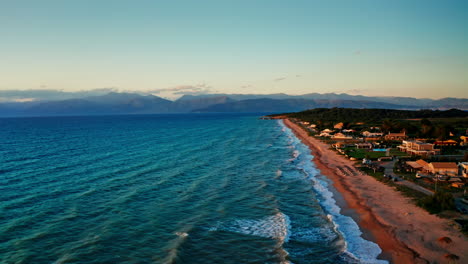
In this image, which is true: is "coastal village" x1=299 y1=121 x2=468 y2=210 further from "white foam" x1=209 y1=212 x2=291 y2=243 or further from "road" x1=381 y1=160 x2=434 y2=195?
"white foam" x1=209 y1=212 x2=291 y2=243

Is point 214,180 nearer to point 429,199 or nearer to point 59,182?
point 59,182

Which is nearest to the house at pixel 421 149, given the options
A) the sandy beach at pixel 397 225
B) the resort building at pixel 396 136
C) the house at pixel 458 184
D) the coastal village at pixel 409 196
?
the coastal village at pixel 409 196

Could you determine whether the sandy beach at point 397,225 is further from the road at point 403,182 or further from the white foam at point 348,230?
the road at point 403,182

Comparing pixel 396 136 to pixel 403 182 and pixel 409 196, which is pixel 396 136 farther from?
pixel 409 196

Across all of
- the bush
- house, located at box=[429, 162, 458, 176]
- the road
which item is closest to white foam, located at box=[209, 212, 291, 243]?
the bush

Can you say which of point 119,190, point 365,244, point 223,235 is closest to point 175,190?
point 119,190

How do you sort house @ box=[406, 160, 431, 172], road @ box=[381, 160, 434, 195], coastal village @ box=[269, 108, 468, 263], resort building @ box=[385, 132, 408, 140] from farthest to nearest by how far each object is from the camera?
resort building @ box=[385, 132, 408, 140], house @ box=[406, 160, 431, 172], road @ box=[381, 160, 434, 195], coastal village @ box=[269, 108, 468, 263]

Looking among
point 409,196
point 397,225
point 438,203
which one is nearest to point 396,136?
point 409,196

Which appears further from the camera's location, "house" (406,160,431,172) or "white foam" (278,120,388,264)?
"house" (406,160,431,172)
